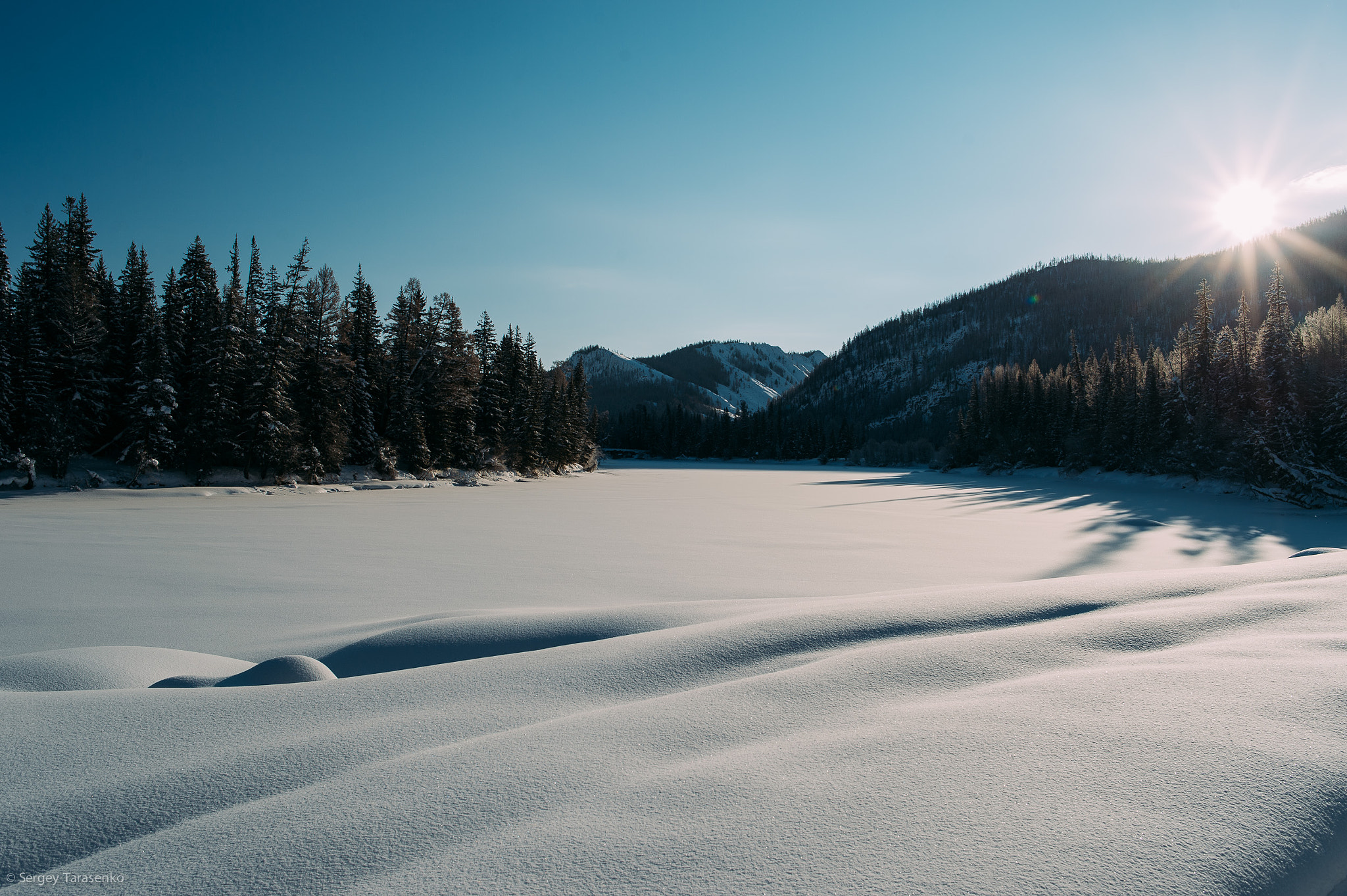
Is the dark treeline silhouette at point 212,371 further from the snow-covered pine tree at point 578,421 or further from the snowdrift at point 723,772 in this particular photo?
the snowdrift at point 723,772

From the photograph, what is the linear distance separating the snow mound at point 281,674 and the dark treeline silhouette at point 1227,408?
41233mm

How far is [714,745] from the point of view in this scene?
8.15 feet

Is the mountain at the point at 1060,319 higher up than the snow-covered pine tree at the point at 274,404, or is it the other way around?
the mountain at the point at 1060,319

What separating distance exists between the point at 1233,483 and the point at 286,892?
1873 inches

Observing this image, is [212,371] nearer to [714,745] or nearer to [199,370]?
[199,370]

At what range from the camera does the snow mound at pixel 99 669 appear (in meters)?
3.58

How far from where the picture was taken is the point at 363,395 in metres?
36.8

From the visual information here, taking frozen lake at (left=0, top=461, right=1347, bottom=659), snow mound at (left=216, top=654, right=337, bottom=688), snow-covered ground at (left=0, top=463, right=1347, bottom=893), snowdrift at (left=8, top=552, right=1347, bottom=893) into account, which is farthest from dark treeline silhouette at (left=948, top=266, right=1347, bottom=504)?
snow mound at (left=216, top=654, right=337, bottom=688)

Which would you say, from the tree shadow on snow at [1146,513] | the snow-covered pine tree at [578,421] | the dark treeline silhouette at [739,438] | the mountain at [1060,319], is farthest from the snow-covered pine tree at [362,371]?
the mountain at [1060,319]

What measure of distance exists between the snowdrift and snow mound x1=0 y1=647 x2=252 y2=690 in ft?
0.10

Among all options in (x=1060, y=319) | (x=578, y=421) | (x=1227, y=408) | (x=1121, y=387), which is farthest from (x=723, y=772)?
(x=1060, y=319)

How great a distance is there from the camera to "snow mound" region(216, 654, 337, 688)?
3.80 meters

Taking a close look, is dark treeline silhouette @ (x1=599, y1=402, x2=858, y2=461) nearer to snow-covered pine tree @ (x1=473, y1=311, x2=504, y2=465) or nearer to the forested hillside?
the forested hillside

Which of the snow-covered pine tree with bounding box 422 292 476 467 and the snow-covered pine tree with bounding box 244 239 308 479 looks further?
the snow-covered pine tree with bounding box 422 292 476 467
